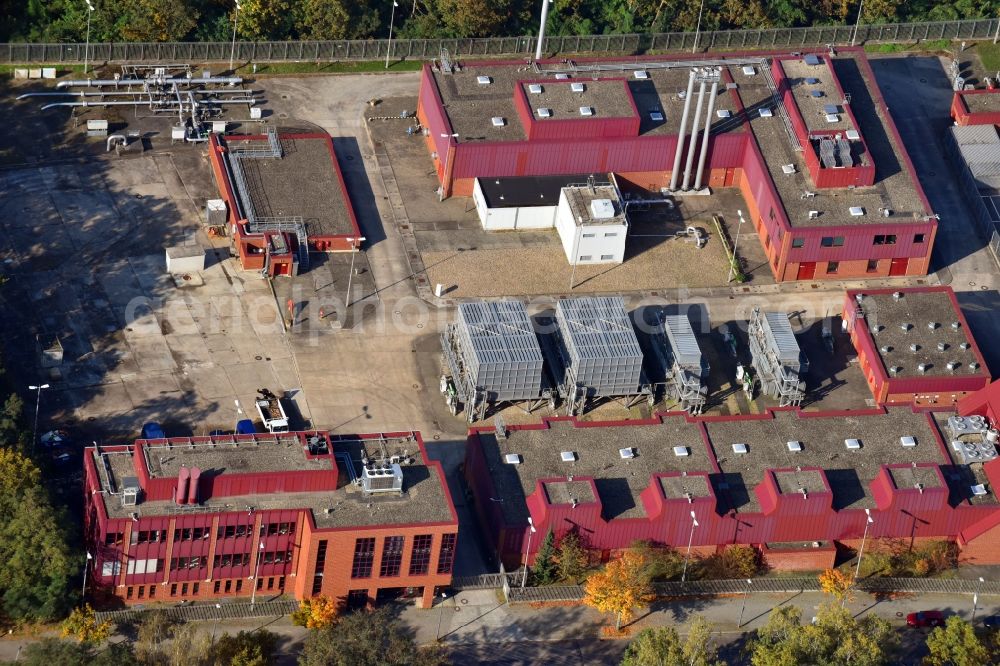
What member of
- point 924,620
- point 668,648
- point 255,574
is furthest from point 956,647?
point 255,574

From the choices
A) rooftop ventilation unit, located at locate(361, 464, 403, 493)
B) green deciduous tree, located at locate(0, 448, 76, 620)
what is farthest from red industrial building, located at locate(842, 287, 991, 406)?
green deciduous tree, located at locate(0, 448, 76, 620)

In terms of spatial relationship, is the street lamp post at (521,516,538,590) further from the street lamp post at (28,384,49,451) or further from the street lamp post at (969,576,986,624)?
the street lamp post at (28,384,49,451)

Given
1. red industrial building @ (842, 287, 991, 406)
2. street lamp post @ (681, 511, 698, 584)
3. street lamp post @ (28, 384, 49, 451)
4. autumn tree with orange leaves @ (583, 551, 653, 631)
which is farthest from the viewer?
red industrial building @ (842, 287, 991, 406)

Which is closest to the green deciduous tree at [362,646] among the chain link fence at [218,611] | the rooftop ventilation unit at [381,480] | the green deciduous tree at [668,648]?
the chain link fence at [218,611]

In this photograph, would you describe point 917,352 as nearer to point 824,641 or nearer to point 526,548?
point 824,641

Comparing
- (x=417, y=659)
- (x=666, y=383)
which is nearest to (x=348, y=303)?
(x=666, y=383)

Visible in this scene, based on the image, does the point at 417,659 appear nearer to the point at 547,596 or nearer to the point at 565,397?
the point at 547,596
